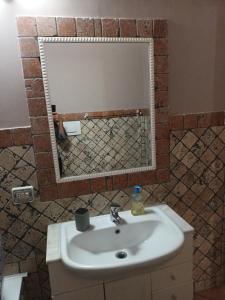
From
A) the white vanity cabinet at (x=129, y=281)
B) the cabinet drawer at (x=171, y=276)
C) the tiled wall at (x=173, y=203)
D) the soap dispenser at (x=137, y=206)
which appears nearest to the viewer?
the white vanity cabinet at (x=129, y=281)

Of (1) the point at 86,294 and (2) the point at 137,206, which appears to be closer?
(1) the point at 86,294

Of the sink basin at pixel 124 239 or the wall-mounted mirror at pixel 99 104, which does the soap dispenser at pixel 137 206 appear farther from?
the wall-mounted mirror at pixel 99 104

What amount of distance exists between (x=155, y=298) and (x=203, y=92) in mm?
1193

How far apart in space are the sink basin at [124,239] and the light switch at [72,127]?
1.68ft

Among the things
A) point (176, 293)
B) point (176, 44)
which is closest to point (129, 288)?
point (176, 293)

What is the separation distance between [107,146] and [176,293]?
866 millimetres

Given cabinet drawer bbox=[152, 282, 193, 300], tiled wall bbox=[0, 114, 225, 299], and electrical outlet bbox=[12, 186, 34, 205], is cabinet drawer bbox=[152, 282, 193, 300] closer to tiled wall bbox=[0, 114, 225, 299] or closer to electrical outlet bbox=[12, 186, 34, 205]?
tiled wall bbox=[0, 114, 225, 299]

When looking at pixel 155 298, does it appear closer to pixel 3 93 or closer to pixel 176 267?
pixel 176 267

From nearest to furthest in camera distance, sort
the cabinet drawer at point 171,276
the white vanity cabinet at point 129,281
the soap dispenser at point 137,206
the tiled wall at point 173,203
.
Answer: the white vanity cabinet at point 129,281, the cabinet drawer at point 171,276, the tiled wall at point 173,203, the soap dispenser at point 137,206

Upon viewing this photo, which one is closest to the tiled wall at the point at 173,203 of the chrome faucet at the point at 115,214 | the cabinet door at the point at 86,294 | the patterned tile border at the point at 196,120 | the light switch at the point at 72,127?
the patterned tile border at the point at 196,120

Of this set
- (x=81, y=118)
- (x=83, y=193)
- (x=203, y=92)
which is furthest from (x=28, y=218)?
(x=203, y=92)

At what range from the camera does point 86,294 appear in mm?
1117

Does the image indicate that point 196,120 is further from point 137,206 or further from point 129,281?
point 129,281

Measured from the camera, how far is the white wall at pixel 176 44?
116 centimetres
